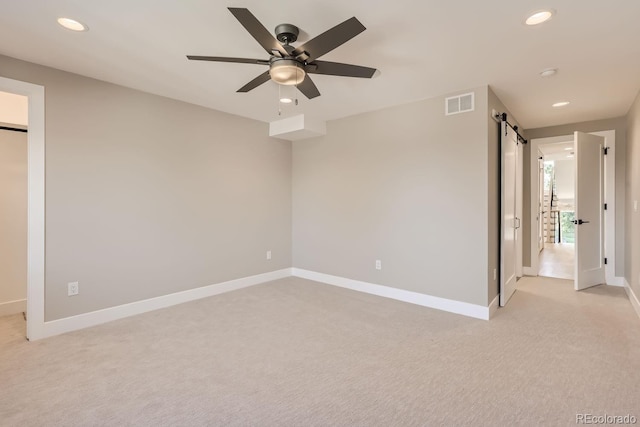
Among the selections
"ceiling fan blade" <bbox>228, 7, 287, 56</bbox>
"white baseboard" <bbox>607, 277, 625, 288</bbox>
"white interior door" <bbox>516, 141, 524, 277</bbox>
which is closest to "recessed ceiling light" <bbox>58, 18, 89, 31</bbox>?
"ceiling fan blade" <bbox>228, 7, 287, 56</bbox>

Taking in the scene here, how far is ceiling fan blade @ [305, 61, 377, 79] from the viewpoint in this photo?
2.21 m

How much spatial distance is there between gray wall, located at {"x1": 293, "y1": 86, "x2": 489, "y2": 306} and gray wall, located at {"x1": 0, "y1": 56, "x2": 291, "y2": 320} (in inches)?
35.0

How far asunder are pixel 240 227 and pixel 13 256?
2.65 m

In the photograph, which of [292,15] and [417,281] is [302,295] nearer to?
[417,281]

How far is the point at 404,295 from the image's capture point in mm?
4098

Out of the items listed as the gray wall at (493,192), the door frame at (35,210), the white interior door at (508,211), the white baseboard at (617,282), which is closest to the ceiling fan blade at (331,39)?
the gray wall at (493,192)

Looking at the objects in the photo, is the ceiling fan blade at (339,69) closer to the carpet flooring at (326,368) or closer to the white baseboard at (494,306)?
the carpet flooring at (326,368)

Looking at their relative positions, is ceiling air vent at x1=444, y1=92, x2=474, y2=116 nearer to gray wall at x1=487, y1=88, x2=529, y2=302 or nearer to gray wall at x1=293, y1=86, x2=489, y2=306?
gray wall at x1=293, y1=86, x2=489, y2=306

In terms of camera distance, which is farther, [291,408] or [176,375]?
[176,375]

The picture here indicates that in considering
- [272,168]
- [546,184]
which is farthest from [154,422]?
[546,184]

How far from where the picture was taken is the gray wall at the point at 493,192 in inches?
138

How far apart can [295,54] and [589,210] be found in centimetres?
501

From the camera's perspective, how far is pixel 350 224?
4.72 m

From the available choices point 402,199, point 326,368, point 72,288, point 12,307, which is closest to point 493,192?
point 402,199
